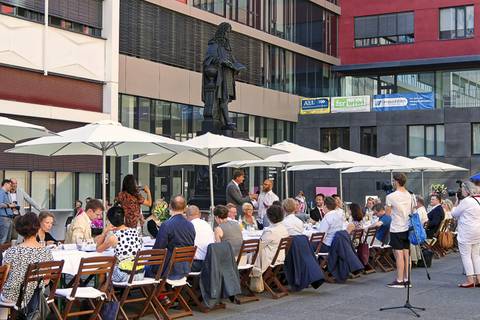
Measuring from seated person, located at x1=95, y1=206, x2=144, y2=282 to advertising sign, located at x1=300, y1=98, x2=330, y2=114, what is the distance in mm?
36171

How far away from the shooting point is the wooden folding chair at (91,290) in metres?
8.48

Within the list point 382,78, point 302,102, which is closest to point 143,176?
point 302,102

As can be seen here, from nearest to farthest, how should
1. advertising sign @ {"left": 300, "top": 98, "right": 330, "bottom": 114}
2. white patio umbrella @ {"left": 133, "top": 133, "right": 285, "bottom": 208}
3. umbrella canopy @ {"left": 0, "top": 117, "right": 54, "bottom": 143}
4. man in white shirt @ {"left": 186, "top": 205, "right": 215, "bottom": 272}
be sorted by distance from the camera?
1. man in white shirt @ {"left": 186, "top": 205, "right": 215, "bottom": 272}
2. umbrella canopy @ {"left": 0, "top": 117, "right": 54, "bottom": 143}
3. white patio umbrella @ {"left": 133, "top": 133, "right": 285, "bottom": 208}
4. advertising sign @ {"left": 300, "top": 98, "right": 330, "bottom": 114}

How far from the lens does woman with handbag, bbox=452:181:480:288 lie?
1342 cm

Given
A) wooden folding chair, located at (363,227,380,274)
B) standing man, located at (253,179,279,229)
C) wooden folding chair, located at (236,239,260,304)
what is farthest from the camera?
standing man, located at (253,179,279,229)

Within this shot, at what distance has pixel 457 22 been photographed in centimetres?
4572

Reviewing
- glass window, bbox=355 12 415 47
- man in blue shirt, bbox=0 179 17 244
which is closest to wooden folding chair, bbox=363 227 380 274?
man in blue shirt, bbox=0 179 17 244

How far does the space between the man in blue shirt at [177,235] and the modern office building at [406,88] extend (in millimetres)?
32920

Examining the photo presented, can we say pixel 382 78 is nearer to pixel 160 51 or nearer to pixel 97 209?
pixel 160 51

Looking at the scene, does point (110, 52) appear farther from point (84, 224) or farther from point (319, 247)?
point (84, 224)

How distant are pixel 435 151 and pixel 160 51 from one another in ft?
58.6

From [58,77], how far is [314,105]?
21604 mm

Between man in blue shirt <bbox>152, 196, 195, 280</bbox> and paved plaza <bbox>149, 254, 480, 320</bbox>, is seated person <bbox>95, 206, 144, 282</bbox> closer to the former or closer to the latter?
man in blue shirt <bbox>152, 196, 195, 280</bbox>

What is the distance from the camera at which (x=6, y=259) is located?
26.1 feet
